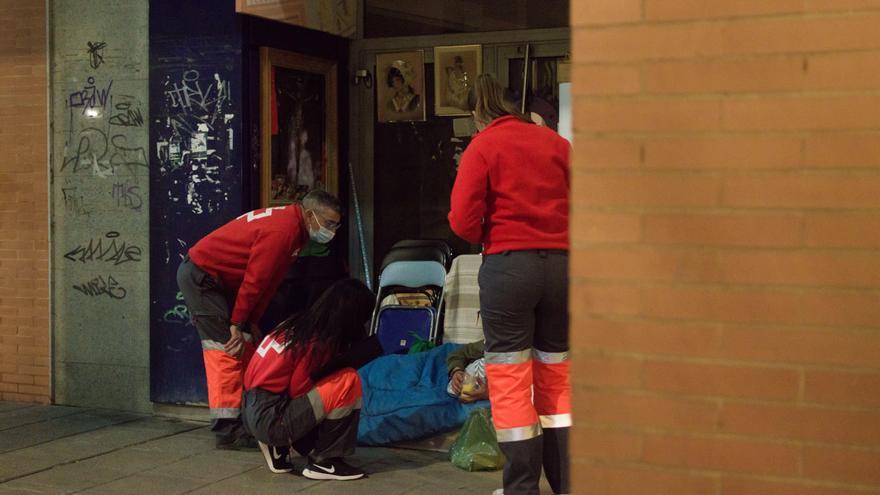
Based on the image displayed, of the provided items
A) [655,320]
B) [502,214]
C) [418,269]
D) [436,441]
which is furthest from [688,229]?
[418,269]

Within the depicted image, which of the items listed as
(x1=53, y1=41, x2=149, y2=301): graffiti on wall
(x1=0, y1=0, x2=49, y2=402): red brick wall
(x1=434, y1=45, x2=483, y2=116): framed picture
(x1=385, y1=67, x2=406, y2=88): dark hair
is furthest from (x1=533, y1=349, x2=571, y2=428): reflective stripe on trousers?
(x1=0, y1=0, x2=49, y2=402): red brick wall

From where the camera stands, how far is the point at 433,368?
7262 mm

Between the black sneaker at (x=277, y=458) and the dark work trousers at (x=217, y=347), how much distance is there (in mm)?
573

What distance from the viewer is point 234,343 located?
6.84m

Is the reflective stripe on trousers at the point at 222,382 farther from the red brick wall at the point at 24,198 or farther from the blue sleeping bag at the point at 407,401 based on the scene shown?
the red brick wall at the point at 24,198

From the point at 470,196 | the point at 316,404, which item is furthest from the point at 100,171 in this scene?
the point at 470,196

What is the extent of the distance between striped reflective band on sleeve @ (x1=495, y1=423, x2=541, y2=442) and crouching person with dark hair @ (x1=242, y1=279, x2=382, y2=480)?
129 centimetres

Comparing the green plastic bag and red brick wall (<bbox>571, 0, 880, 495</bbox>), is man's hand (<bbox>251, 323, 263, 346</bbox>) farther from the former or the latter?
red brick wall (<bbox>571, 0, 880, 495</bbox>)

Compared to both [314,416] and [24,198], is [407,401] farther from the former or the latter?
[24,198]

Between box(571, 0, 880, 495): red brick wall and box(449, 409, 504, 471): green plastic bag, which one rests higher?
box(571, 0, 880, 495): red brick wall

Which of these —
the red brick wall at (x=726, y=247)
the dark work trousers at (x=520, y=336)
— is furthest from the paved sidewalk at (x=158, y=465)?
the red brick wall at (x=726, y=247)

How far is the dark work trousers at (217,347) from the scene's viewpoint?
6.85 metres

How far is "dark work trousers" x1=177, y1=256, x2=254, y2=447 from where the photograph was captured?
685 centimetres

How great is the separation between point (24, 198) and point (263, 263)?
2.62 m
